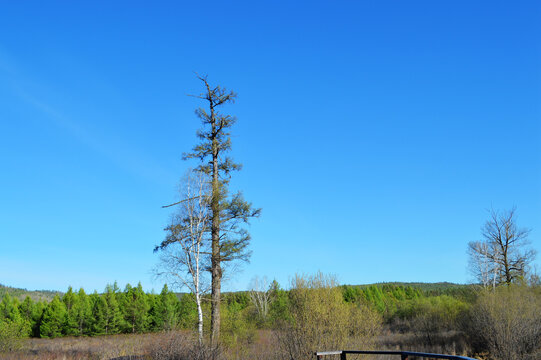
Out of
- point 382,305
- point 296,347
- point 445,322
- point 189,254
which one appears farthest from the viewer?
point 382,305

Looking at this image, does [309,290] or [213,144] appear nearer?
[309,290]

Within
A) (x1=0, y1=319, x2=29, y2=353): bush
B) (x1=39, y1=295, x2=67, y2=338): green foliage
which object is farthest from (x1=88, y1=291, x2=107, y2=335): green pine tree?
(x1=0, y1=319, x2=29, y2=353): bush

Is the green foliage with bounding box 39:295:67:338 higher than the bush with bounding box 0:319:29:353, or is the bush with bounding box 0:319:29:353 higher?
the bush with bounding box 0:319:29:353

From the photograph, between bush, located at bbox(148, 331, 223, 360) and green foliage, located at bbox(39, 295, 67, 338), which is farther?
green foliage, located at bbox(39, 295, 67, 338)

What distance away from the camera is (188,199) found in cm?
1877

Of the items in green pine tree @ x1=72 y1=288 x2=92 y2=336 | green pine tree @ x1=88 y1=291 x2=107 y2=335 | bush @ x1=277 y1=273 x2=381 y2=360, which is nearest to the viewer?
bush @ x1=277 y1=273 x2=381 y2=360

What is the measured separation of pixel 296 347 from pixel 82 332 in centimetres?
4309

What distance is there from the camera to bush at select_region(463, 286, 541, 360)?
754 inches

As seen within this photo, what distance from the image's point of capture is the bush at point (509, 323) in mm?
19156

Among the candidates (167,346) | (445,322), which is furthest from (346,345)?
(445,322)

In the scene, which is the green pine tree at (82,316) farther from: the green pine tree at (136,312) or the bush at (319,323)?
the bush at (319,323)

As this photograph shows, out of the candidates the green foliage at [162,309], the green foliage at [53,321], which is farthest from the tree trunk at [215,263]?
the green foliage at [53,321]

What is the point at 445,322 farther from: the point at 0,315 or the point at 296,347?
the point at 0,315

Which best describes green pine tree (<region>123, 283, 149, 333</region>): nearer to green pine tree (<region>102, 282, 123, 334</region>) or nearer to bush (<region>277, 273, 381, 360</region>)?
green pine tree (<region>102, 282, 123, 334</region>)
